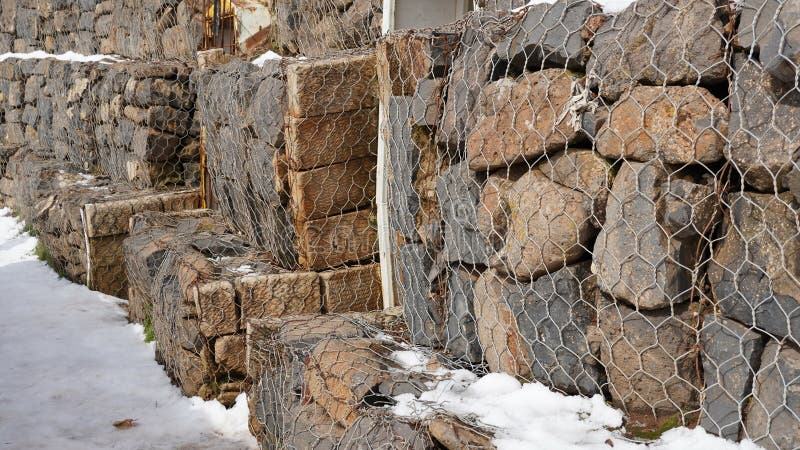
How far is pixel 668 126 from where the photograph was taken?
178cm

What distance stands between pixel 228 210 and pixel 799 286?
391 cm

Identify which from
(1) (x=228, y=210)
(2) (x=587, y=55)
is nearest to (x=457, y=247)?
(2) (x=587, y=55)

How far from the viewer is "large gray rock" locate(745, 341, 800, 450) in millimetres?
1587

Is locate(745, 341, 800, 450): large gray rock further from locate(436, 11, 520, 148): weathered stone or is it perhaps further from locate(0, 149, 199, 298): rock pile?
locate(0, 149, 199, 298): rock pile

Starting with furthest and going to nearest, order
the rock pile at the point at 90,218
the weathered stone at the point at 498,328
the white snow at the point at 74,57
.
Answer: the white snow at the point at 74,57 < the rock pile at the point at 90,218 < the weathered stone at the point at 498,328

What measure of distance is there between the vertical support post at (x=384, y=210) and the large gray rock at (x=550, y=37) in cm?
108

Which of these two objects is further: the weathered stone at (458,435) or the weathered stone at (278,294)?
the weathered stone at (278,294)

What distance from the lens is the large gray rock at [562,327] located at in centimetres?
205

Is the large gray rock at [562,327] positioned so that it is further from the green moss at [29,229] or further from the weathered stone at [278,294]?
the green moss at [29,229]

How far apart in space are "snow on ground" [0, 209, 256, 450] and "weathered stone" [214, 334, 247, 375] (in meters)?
0.17

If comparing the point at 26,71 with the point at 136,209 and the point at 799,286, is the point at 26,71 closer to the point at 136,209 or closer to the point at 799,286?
the point at 136,209

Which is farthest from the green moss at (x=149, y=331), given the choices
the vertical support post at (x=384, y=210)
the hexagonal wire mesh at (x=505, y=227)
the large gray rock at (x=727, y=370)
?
the large gray rock at (x=727, y=370)

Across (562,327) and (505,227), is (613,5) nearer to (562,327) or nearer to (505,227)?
(505,227)

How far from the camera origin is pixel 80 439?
3.84m
